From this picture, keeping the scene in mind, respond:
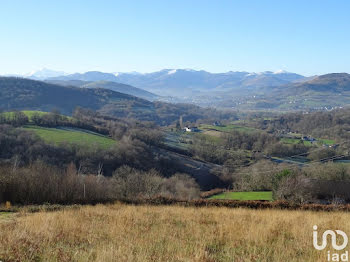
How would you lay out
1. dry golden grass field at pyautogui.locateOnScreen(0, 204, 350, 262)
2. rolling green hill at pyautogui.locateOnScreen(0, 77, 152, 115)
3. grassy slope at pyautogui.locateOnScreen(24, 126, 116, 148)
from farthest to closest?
1. rolling green hill at pyautogui.locateOnScreen(0, 77, 152, 115)
2. grassy slope at pyautogui.locateOnScreen(24, 126, 116, 148)
3. dry golden grass field at pyautogui.locateOnScreen(0, 204, 350, 262)

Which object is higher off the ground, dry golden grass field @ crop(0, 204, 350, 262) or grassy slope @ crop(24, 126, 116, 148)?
dry golden grass field @ crop(0, 204, 350, 262)

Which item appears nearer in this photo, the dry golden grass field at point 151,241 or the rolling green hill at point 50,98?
the dry golden grass field at point 151,241

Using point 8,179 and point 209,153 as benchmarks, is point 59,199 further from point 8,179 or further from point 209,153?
point 209,153

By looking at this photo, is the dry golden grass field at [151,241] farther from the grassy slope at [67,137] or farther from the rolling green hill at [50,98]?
the rolling green hill at [50,98]

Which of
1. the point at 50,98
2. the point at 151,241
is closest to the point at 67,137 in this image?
the point at 151,241

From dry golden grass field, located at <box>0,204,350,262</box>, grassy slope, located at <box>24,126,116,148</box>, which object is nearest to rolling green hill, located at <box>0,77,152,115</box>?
grassy slope, located at <box>24,126,116,148</box>

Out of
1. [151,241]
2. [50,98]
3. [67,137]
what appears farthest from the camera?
[50,98]

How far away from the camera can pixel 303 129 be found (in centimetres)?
9806

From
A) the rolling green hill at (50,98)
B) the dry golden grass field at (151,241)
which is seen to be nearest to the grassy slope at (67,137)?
the dry golden grass field at (151,241)

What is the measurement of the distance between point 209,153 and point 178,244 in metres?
55.6

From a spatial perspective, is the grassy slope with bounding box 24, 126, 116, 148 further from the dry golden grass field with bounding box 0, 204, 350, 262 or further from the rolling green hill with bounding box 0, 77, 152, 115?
the rolling green hill with bounding box 0, 77, 152, 115

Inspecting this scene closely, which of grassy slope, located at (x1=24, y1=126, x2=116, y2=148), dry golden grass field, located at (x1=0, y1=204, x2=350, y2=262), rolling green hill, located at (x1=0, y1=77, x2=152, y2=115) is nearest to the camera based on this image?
dry golden grass field, located at (x1=0, y1=204, x2=350, y2=262)

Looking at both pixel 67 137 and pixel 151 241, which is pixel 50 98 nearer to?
pixel 67 137

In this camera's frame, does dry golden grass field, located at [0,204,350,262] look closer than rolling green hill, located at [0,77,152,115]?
Yes
